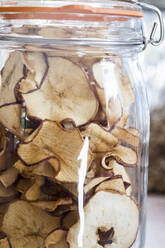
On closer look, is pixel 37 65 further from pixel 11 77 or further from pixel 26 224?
pixel 26 224

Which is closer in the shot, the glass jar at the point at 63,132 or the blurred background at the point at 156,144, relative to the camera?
the glass jar at the point at 63,132

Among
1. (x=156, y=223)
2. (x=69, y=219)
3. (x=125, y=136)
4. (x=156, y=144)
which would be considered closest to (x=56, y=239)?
(x=69, y=219)

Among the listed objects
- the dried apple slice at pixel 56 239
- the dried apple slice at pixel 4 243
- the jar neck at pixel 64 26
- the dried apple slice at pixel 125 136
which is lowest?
the dried apple slice at pixel 4 243

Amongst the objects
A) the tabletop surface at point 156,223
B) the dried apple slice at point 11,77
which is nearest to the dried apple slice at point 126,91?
the dried apple slice at point 11,77

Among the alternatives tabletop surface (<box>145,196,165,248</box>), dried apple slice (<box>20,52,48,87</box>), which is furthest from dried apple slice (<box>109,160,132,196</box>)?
tabletop surface (<box>145,196,165,248</box>)

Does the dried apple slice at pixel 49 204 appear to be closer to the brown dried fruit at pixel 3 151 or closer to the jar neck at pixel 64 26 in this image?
the brown dried fruit at pixel 3 151

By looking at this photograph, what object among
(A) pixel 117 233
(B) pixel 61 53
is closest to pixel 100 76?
(B) pixel 61 53
